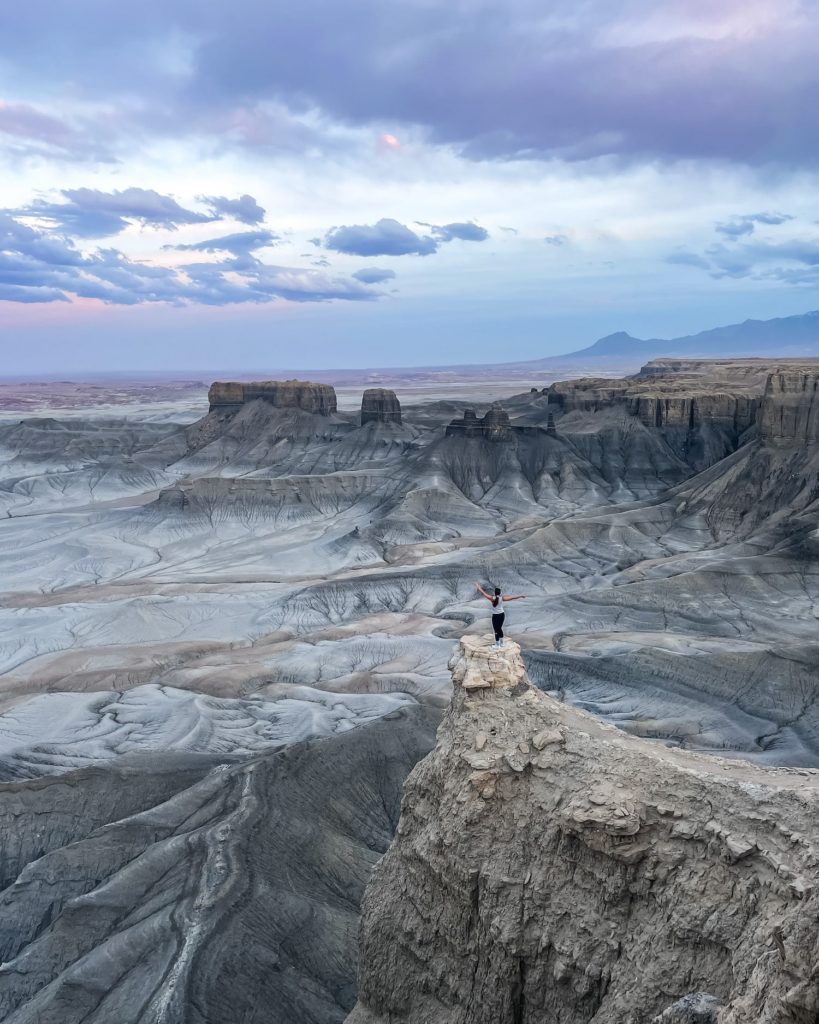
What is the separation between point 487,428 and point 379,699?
59919mm

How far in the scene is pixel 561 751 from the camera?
37.3 ft

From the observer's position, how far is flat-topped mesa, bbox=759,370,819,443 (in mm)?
64875

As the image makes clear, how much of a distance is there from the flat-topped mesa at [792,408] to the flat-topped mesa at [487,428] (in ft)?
99.4

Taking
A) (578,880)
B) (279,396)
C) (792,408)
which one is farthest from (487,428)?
(578,880)

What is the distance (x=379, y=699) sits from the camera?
35.3m

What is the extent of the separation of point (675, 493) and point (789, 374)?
13270 mm

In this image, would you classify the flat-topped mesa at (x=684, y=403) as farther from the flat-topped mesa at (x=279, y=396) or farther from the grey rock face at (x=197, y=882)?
the grey rock face at (x=197, y=882)

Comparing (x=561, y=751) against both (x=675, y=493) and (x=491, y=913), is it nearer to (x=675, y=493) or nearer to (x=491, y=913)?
(x=491, y=913)

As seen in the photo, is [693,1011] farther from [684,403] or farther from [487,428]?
[684,403]

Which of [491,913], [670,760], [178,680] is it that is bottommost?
[178,680]

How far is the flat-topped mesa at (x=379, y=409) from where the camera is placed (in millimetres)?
108875

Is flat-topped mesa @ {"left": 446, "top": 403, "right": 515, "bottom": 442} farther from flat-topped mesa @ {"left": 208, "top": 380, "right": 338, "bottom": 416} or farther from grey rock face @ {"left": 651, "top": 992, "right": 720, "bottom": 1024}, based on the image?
grey rock face @ {"left": 651, "top": 992, "right": 720, "bottom": 1024}

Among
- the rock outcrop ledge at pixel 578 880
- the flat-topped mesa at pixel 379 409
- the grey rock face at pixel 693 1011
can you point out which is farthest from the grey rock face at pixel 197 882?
the flat-topped mesa at pixel 379 409

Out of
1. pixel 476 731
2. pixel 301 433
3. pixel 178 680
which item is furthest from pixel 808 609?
pixel 301 433
